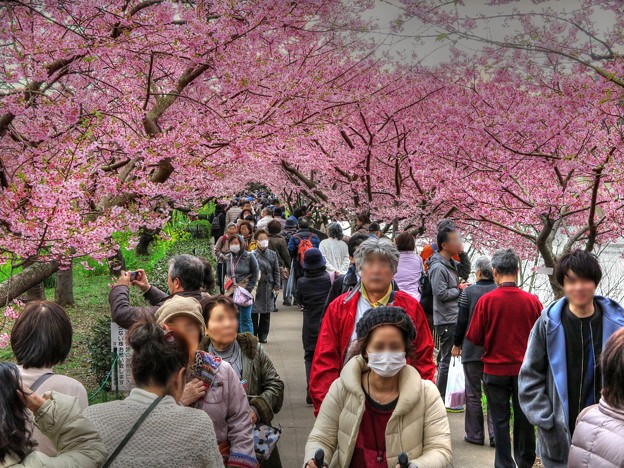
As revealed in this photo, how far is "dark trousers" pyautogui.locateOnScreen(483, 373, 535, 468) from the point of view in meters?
5.85

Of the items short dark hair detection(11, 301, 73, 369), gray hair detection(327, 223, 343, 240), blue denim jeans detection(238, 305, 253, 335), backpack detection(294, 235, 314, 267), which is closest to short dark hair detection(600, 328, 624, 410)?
short dark hair detection(11, 301, 73, 369)

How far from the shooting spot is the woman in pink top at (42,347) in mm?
3193

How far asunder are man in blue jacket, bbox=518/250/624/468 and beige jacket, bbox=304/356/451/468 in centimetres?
97

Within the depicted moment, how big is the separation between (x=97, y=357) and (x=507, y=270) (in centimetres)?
463

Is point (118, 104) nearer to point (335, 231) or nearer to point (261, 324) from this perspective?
point (335, 231)

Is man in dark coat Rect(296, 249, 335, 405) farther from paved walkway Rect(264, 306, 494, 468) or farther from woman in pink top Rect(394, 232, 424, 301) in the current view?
woman in pink top Rect(394, 232, 424, 301)

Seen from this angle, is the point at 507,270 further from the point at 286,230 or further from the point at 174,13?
the point at 286,230

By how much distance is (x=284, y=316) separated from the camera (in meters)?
14.6

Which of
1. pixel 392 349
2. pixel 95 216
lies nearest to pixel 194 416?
pixel 392 349

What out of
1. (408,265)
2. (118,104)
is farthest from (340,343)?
(118,104)

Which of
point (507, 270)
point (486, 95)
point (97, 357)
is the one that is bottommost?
point (97, 357)

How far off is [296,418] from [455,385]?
163 centimetres

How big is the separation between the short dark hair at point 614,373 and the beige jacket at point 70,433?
5.86ft

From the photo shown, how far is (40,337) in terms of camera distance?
10.6 feet
